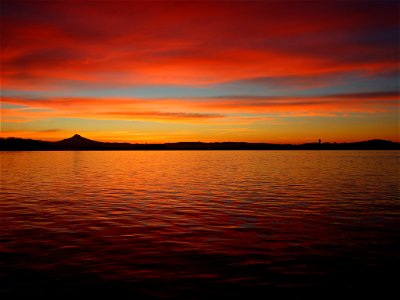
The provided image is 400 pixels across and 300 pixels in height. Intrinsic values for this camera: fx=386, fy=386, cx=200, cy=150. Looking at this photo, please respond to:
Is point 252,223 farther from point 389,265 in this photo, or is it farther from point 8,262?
point 8,262

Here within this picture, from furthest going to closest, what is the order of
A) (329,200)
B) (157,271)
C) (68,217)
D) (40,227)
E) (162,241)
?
(329,200), (68,217), (40,227), (162,241), (157,271)

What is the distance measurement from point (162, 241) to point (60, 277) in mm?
6626

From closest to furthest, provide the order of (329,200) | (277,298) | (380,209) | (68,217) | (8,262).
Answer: (277,298) < (8,262) < (68,217) < (380,209) < (329,200)

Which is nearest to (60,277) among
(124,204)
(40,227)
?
(40,227)

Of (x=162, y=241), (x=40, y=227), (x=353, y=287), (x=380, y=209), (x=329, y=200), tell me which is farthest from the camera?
(x=329, y=200)

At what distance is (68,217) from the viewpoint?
92.0ft

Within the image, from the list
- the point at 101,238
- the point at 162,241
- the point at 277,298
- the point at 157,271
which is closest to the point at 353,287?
the point at 277,298

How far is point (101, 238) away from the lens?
21.5 m

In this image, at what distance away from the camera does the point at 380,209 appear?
31719 millimetres

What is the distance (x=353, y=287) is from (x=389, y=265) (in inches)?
134

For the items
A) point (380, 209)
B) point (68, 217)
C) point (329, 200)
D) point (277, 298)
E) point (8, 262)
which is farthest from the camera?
point (329, 200)

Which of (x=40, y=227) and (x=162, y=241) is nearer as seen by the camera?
(x=162, y=241)

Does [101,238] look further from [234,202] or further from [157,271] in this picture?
[234,202]

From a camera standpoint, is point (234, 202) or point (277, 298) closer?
point (277, 298)
